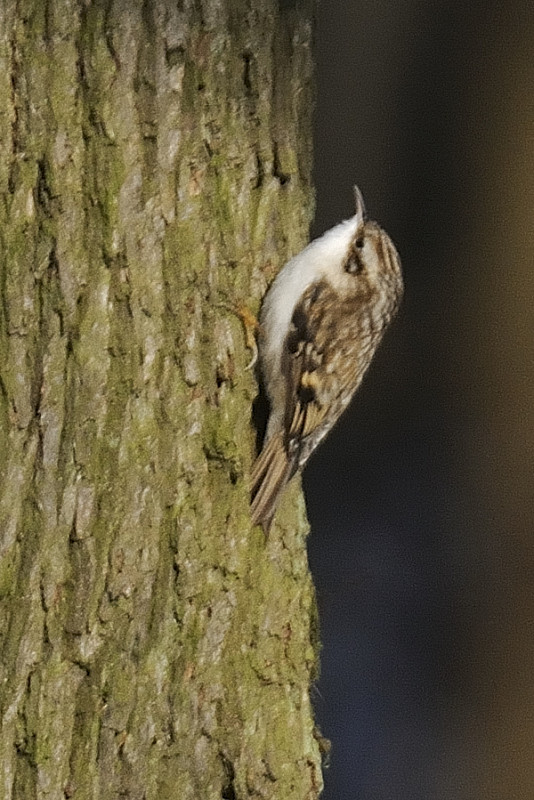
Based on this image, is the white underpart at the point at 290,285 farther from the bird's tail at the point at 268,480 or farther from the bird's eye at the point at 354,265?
the bird's tail at the point at 268,480

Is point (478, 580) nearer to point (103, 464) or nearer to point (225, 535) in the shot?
point (225, 535)

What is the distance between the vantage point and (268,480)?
180 centimetres

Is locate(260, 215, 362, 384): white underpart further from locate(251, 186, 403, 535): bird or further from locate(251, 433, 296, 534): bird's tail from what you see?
locate(251, 433, 296, 534): bird's tail

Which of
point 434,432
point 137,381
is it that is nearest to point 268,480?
point 137,381

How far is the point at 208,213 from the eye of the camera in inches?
65.2

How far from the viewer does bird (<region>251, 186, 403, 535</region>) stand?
1832 mm

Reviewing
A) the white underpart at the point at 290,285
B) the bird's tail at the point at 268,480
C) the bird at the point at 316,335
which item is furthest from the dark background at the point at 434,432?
the bird's tail at the point at 268,480

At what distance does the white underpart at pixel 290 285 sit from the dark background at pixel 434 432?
101cm

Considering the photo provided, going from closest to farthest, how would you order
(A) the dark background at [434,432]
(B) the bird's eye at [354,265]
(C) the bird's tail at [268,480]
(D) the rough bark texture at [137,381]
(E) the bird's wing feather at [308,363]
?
(D) the rough bark texture at [137,381]
(C) the bird's tail at [268,480]
(E) the bird's wing feather at [308,363]
(B) the bird's eye at [354,265]
(A) the dark background at [434,432]

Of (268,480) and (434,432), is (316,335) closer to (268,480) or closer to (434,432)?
(268,480)

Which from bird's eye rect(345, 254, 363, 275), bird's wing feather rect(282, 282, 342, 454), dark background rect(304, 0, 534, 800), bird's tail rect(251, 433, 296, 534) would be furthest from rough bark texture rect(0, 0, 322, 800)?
dark background rect(304, 0, 534, 800)

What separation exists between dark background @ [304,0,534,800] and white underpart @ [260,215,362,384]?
3.33ft

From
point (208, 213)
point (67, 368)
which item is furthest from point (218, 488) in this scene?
point (208, 213)

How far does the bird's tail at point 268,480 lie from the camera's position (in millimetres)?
1792
